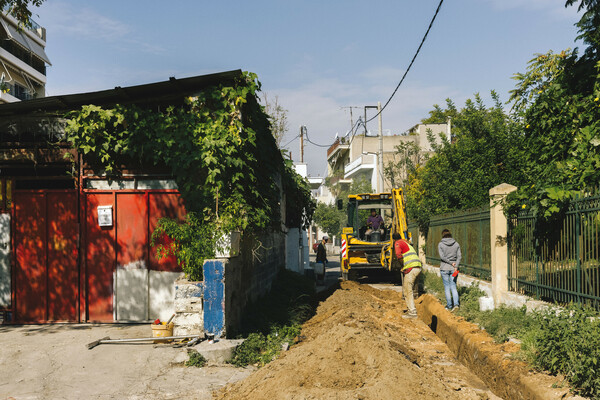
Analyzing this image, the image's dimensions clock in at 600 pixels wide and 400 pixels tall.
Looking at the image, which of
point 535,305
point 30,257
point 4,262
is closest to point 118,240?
point 30,257

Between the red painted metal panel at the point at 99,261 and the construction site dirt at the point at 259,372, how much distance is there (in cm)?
58

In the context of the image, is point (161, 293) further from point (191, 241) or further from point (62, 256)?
point (62, 256)

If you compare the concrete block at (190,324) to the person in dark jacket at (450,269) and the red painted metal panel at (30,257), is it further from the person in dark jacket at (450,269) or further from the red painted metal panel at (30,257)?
the person in dark jacket at (450,269)

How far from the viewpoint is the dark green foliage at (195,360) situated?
26.0ft

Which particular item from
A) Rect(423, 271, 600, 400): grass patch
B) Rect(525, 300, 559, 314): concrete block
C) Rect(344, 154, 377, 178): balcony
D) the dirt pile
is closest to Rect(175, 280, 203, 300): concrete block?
the dirt pile

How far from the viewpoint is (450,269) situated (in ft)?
41.8

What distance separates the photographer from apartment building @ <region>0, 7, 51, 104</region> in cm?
4062

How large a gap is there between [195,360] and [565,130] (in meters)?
7.80

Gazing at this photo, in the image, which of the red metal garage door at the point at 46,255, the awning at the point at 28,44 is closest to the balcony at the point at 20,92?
the awning at the point at 28,44

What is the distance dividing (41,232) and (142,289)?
2.32 meters

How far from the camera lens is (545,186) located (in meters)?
9.04

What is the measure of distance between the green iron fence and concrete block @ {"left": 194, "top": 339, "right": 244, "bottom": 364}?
24.9ft

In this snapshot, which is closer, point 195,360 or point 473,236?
point 195,360

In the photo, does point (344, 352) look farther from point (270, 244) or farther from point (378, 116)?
point (378, 116)
